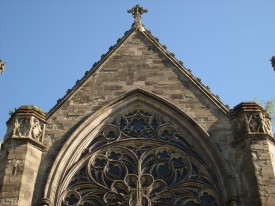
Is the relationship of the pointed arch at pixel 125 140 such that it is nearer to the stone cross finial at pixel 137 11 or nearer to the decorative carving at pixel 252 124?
the decorative carving at pixel 252 124

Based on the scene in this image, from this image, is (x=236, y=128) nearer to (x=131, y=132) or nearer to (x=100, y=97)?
(x=131, y=132)

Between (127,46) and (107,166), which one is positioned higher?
(127,46)

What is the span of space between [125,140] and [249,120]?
318 cm

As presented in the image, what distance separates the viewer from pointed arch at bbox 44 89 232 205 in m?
14.7

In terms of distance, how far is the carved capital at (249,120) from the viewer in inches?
602

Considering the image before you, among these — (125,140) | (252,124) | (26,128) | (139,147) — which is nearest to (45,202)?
(26,128)

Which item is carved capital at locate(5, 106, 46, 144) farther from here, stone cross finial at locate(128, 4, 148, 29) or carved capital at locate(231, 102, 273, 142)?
stone cross finial at locate(128, 4, 148, 29)

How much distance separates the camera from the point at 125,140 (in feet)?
51.6

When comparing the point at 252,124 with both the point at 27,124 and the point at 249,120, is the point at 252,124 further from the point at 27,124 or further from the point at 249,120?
the point at 27,124

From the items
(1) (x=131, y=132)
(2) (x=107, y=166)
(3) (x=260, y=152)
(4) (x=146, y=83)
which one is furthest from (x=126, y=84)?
(3) (x=260, y=152)

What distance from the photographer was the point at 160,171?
15.2 meters

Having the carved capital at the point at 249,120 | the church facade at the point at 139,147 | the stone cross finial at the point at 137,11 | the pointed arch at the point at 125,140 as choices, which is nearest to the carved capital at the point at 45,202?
the church facade at the point at 139,147

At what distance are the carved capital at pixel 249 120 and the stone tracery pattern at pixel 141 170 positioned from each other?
4.13 ft

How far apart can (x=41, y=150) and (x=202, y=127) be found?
162 inches
